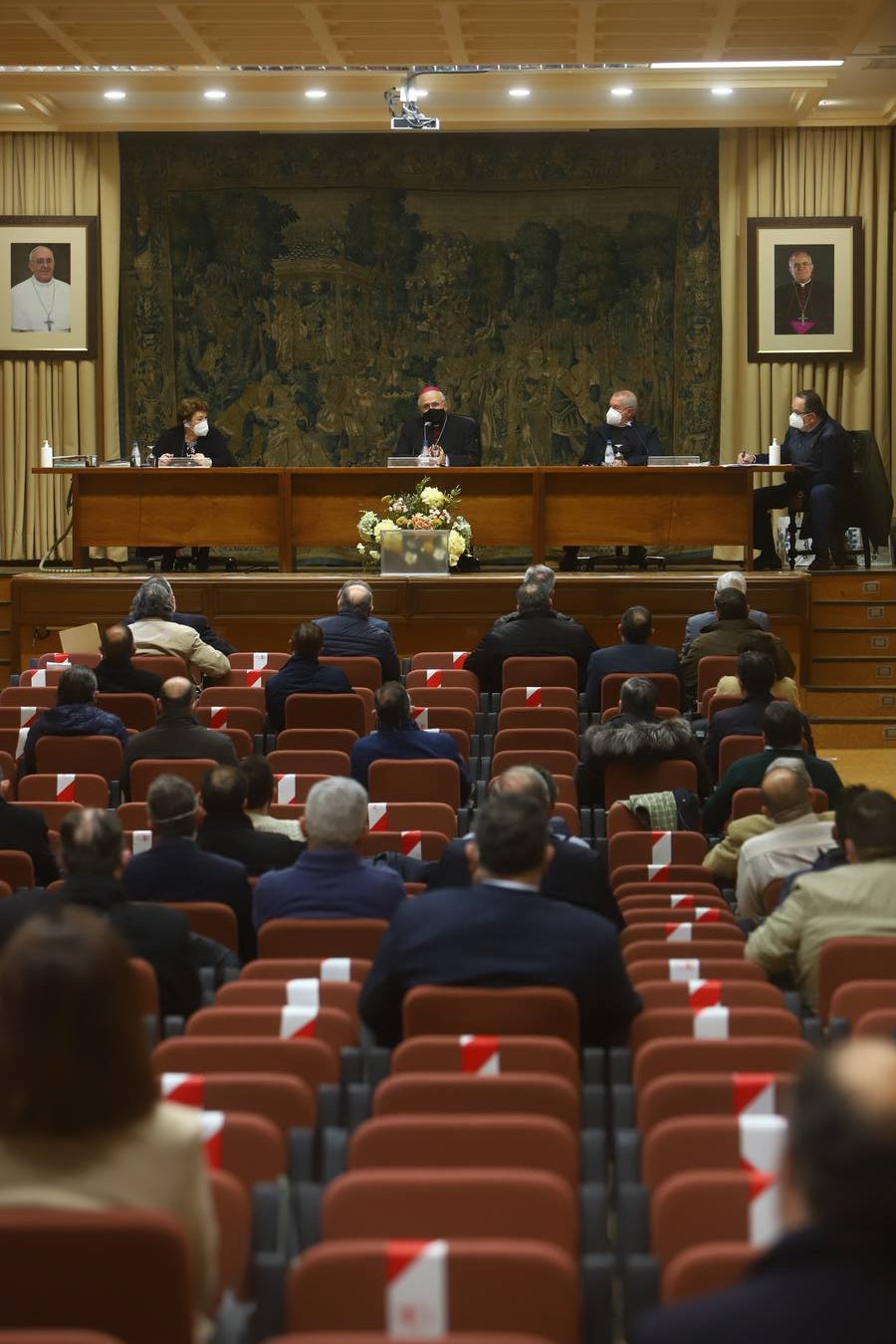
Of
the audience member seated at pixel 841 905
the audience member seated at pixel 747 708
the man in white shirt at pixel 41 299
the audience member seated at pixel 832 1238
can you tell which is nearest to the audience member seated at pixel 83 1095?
the audience member seated at pixel 832 1238

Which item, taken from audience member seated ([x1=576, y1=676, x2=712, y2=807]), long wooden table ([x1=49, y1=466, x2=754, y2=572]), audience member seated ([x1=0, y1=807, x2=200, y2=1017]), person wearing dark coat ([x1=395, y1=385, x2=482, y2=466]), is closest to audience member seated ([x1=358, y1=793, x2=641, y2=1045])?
audience member seated ([x1=0, y1=807, x2=200, y2=1017])

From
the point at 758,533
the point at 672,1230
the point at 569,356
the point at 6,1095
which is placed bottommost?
the point at 672,1230

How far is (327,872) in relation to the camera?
515 centimetres

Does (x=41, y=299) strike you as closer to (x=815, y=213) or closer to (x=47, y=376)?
(x=47, y=376)

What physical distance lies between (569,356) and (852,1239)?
1507 cm

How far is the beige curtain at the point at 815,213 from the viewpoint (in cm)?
1527

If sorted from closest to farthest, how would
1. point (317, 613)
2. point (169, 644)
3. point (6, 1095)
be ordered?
point (6, 1095), point (169, 644), point (317, 613)

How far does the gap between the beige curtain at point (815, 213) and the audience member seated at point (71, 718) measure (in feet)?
28.8

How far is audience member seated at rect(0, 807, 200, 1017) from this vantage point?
4.64 metres

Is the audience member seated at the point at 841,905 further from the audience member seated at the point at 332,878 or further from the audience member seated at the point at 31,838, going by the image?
the audience member seated at the point at 31,838

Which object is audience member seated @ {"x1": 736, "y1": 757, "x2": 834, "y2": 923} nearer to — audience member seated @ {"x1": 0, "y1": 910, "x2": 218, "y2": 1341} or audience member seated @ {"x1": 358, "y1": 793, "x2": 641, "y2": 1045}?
audience member seated @ {"x1": 358, "y1": 793, "x2": 641, "y2": 1045}

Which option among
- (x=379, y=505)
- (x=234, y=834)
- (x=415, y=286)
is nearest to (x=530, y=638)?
(x=379, y=505)

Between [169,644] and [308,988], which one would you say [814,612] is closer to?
[169,644]

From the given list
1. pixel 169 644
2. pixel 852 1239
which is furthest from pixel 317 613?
pixel 852 1239
